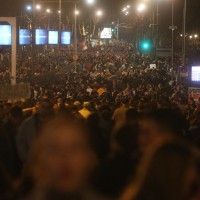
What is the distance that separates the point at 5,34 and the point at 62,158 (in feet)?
82.3

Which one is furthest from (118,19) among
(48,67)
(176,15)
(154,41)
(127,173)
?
(127,173)

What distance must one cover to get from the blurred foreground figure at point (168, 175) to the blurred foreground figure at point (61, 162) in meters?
0.27

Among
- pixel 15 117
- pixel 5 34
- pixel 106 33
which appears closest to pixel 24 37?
pixel 5 34

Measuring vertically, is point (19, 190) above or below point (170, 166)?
below

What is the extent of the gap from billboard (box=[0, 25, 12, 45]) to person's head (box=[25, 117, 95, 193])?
967 inches

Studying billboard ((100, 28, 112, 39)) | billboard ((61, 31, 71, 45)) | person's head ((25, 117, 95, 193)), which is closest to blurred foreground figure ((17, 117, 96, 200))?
person's head ((25, 117, 95, 193))

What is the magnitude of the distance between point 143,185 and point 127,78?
3302 cm

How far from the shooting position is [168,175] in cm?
292

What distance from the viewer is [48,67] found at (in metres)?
52.5

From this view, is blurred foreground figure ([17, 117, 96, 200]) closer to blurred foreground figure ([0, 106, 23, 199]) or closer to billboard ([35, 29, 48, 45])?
blurred foreground figure ([0, 106, 23, 199])

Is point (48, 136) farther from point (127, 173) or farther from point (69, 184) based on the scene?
point (127, 173)

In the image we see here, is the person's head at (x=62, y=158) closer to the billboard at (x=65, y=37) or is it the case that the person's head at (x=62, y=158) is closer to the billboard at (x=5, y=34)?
the billboard at (x=5, y=34)

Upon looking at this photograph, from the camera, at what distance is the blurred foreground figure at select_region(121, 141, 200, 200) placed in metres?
2.92

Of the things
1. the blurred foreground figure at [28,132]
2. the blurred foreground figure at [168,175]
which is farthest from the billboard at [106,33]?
the blurred foreground figure at [168,175]
